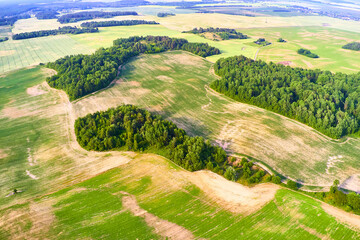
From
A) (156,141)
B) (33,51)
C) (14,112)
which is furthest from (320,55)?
(33,51)

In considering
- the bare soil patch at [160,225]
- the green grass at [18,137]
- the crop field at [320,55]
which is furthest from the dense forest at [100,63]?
the bare soil patch at [160,225]

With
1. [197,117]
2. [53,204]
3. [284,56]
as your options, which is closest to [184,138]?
[197,117]

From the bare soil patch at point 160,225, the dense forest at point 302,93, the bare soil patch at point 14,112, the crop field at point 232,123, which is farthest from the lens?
the bare soil patch at point 14,112

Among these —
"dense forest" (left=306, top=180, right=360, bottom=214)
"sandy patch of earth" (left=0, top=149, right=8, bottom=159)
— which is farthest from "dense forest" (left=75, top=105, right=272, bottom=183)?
"sandy patch of earth" (left=0, top=149, right=8, bottom=159)

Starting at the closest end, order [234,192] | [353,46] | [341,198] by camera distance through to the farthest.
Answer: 1. [341,198]
2. [234,192]
3. [353,46]

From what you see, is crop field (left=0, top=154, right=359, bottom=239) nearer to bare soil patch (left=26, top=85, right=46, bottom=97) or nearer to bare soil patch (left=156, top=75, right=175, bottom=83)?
bare soil patch (left=26, top=85, right=46, bottom=97)

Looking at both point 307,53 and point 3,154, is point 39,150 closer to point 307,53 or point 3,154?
point 3,154

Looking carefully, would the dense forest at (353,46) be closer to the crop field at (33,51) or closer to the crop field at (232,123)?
the crop field at (232,123)
